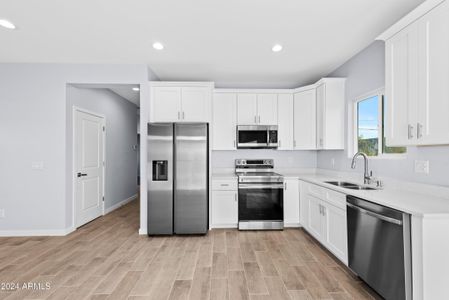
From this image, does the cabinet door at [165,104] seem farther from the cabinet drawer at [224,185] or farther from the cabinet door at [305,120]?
the cabinet door at [305,120]

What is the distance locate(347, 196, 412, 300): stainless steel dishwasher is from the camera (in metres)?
1.69

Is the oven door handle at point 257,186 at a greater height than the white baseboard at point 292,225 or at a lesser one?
greater

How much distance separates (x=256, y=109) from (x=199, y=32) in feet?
6.22

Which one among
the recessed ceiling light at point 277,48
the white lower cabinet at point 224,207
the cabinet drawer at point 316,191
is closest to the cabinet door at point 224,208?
the white lower cabinet at point 224,207

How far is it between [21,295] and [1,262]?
1.04 meters

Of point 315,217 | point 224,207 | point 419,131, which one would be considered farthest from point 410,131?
point 224,207

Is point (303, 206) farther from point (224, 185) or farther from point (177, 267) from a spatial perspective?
point (177, 267)

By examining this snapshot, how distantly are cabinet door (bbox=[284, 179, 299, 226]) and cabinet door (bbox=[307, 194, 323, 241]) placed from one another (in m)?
0.40

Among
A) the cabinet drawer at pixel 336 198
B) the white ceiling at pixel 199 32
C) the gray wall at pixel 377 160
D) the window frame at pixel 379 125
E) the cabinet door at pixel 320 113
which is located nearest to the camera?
the gray wall at pixel 377 160

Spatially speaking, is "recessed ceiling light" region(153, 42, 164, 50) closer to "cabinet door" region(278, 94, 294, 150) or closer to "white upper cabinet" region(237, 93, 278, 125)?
"white upper cabinet" region(237, 93, 278, 125)

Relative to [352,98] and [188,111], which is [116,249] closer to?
[188,111]

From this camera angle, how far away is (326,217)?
9.72 feet

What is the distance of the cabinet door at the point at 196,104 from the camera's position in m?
3.92

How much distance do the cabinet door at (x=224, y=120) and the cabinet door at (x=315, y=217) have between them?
5.38 feet
